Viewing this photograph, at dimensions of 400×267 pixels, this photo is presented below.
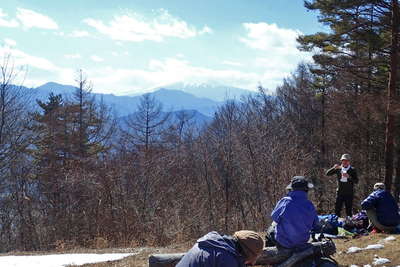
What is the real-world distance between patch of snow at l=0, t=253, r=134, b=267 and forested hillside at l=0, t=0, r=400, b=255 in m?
2.85

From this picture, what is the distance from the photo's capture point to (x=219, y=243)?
296cm

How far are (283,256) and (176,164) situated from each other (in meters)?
17.8

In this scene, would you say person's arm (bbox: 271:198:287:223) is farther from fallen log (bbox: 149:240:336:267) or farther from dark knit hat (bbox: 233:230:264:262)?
dark knit hat (bbox: 233:230:264:262)

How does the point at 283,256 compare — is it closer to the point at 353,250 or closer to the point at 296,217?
the point at 296,217

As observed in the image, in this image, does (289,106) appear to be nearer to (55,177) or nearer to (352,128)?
(352,128)

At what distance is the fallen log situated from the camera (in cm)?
584

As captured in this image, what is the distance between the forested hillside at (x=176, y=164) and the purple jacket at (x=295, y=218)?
8.10 meters

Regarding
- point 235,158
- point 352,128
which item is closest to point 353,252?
point 352,128

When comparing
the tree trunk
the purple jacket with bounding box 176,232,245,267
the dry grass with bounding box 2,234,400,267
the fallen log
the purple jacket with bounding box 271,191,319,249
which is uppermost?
the tree trunk

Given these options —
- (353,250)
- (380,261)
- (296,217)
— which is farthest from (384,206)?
(296,217)

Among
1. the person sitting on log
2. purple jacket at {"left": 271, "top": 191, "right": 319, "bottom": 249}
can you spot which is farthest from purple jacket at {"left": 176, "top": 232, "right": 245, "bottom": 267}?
the person sitting on log

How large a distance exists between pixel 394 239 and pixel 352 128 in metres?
15.3

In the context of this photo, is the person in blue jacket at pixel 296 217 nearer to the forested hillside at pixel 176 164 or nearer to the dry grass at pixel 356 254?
the dry grass at pixel 356 254

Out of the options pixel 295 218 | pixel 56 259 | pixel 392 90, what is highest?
pixel 392 90
